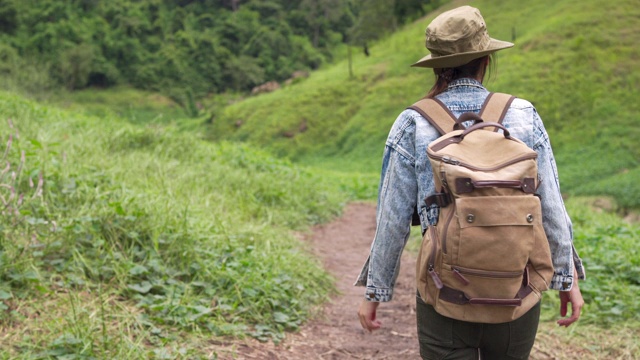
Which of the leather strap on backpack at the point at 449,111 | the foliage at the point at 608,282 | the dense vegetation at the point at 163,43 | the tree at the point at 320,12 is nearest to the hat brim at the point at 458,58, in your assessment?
the leather strap on backpack at the point at 449,111

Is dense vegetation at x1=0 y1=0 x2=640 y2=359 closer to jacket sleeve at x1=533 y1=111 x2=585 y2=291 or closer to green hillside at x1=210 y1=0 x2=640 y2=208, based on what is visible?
jacket sleeve at x1=533 y1=111 x2=585 y2=291

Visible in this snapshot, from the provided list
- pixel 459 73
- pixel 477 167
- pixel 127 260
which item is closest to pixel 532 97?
pixel 127 260

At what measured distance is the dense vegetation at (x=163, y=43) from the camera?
55500 mm

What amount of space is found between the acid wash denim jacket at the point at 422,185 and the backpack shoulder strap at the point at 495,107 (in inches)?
1.1

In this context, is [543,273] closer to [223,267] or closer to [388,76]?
[223,267]

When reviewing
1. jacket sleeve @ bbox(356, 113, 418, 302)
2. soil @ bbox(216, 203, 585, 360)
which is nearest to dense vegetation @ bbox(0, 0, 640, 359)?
soil @ bbox(216, 203, 585, 360)

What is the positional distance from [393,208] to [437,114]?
A: 34cm

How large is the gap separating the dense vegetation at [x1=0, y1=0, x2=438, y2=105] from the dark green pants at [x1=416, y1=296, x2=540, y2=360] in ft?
155

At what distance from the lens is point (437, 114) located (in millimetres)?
1992

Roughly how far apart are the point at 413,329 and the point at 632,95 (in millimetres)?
22251

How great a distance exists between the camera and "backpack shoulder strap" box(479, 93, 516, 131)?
196 centimetres

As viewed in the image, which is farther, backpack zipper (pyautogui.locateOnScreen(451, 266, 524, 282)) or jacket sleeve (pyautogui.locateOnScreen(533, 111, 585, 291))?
jacket sleeve (pyautogui.locateOnScreen(533, 111, 585, 291))

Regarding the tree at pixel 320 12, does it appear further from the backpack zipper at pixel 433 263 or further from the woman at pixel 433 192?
the backpack zipper at pixel 433 263

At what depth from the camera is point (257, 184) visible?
25.5ft
